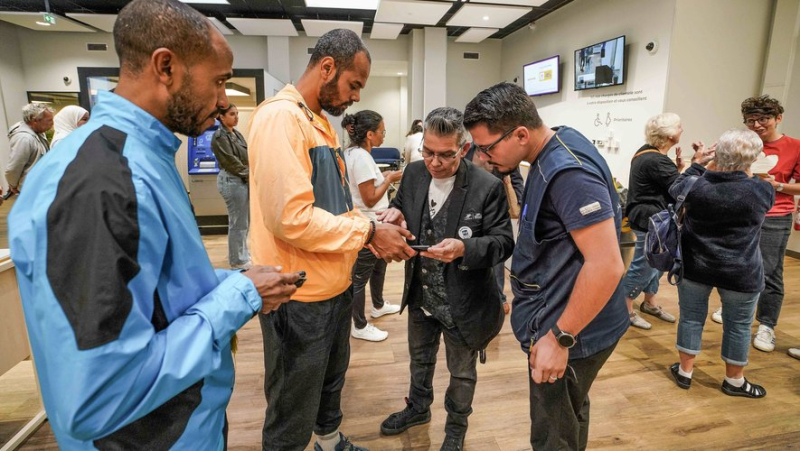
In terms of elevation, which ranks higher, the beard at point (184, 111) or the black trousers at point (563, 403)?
the beard at point (184, 111)

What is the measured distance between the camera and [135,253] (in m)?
0.67

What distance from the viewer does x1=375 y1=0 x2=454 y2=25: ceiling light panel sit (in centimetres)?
638

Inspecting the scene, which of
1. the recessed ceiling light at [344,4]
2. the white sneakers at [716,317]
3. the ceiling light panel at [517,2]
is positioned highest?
the recessed ceiling light at [344,4]

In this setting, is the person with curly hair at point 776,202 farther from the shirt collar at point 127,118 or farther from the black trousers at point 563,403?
the shirt collar at point 127,118

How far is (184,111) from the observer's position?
811 millimetres

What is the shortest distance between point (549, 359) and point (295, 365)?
0.84m

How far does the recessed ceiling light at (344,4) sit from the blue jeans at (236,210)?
3.86 meters

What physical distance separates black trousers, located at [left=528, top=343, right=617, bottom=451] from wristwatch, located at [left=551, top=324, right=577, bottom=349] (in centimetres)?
15

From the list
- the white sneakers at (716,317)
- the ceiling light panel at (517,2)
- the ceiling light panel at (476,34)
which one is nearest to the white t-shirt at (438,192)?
the white sneakers at (716,317)

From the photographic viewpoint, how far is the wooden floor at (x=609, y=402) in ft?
6.68

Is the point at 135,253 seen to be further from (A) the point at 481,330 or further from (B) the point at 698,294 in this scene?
(B) the point at 698,294

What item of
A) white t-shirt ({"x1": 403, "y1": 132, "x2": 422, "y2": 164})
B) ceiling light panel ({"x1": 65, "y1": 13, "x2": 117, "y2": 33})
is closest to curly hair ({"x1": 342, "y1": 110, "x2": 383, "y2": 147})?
white t-shirt ({"x1": 403, "y1": 132, "x2": 422, "y2": 164})

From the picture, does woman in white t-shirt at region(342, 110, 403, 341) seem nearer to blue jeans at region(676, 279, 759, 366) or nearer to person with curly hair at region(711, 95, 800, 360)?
blue jeans at region(676, 279, 759, 366)

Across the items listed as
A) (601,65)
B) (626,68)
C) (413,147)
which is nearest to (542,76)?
(601,65)
